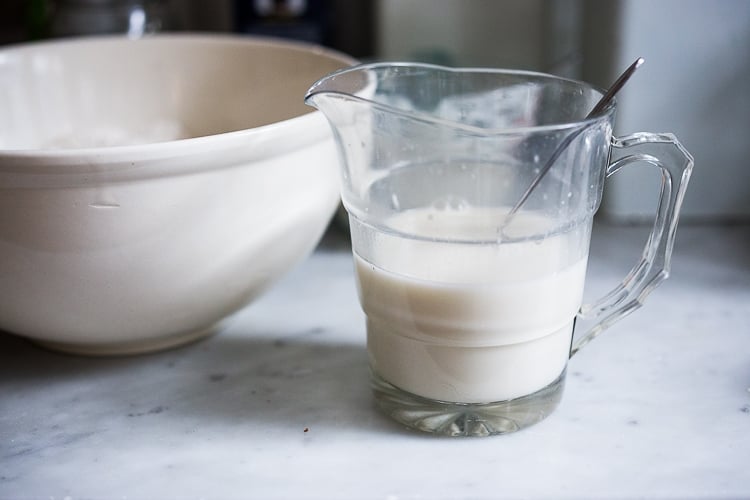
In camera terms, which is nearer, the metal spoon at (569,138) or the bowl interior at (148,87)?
the metal spoon at (569,138)

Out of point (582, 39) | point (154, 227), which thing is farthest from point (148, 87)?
point (582, 39)

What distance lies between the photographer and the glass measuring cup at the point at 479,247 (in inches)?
19.6

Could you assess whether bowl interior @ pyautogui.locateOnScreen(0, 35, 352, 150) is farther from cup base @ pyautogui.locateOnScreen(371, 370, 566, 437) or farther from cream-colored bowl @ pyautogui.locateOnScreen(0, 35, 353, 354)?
cup base @ pyautogui.locateOnScreen(371, 370, 566, 437)

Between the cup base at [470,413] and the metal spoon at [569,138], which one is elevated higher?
the metal spoon at [569,138]

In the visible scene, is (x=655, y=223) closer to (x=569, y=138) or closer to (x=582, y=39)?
(x=569, y=138)

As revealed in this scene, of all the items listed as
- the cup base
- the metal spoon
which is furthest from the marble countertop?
the metal spoon

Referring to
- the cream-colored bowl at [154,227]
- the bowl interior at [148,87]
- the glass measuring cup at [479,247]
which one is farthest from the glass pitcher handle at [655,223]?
the bowl interior at [148,87]

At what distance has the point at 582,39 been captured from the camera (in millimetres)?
937

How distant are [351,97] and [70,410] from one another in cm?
30

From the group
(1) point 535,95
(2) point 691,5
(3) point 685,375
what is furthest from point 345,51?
(3) point 685,375

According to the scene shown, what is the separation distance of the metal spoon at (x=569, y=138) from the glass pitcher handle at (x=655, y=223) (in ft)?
0.08

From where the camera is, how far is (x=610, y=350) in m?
0.65

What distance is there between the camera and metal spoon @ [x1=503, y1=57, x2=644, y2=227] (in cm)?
48

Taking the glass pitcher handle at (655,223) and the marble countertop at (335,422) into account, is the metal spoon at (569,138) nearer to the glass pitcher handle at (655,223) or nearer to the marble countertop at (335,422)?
the glass pitcher handle at (655,223)
